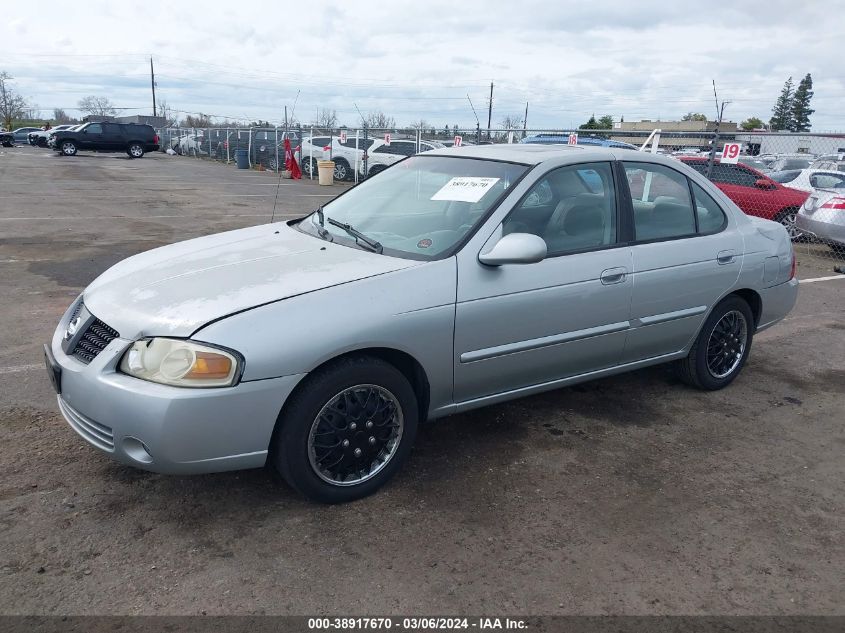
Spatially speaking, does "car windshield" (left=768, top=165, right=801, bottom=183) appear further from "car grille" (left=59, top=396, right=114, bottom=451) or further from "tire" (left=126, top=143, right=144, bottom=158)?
"tire" (left=126, top=143, right=144, bottom=158)

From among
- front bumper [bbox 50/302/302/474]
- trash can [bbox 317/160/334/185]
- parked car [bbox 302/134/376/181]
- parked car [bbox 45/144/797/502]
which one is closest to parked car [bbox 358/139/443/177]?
parked car [bbox 302/134/376/181]

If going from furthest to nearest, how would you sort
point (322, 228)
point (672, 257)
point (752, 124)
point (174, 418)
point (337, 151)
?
point (752, 124), point (337, 151), point (672, 257), point (322, 228), point (174, 418)

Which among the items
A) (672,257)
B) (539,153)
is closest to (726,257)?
(672,257)

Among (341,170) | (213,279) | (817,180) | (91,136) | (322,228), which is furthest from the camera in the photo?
(91,136)

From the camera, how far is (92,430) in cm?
296

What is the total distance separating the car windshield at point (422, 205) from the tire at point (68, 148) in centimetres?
3440

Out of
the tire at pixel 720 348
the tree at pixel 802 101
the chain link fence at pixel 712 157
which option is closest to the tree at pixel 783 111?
the tree at pixel 802 101

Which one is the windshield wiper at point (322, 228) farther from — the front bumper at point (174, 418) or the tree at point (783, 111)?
the tree at point (783, 111)

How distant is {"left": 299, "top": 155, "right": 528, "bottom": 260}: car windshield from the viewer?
3.60 metres

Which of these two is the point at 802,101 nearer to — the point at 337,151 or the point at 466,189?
the point at 337,151

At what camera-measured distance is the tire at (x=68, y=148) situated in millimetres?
33500

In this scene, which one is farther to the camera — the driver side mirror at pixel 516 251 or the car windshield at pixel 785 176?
the car windshield at pixel 785 176

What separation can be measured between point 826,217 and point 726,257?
8.11 meters

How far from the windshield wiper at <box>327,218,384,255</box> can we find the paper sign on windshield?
495mm
